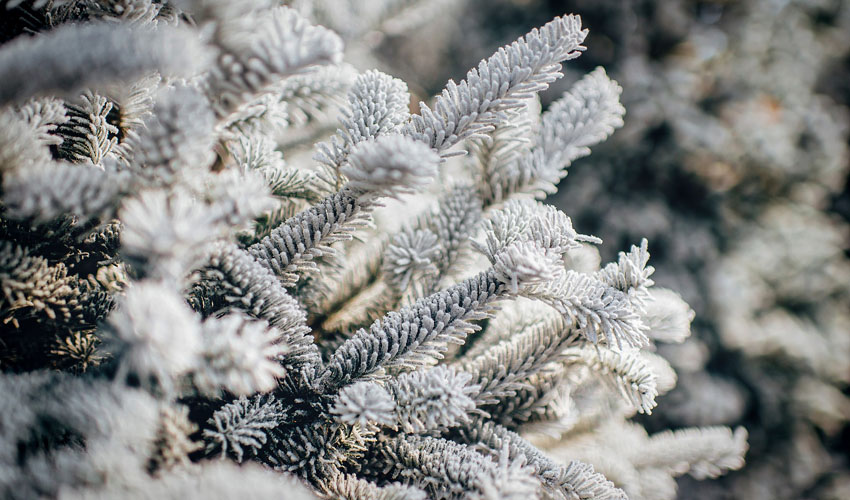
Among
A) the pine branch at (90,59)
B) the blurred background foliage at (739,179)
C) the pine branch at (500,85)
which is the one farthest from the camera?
the blurred background foliage at (739,179)

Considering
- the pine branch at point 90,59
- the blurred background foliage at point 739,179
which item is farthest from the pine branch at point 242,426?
the blurred background foliage at point 739,179

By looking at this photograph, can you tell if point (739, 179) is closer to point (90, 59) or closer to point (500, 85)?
point (500, 85)

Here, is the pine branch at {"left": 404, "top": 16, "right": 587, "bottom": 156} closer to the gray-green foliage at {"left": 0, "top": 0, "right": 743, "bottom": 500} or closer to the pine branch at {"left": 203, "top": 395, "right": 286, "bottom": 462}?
the gray-green foliage at {"left": 0, "top": 0, "right": 743, "bottom": 500}

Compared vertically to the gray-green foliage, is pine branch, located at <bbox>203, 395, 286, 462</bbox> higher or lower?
lower

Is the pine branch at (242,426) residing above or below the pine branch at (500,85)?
below

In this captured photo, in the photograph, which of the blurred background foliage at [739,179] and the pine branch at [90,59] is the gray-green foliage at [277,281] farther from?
the blurred background foliage at [739,179]

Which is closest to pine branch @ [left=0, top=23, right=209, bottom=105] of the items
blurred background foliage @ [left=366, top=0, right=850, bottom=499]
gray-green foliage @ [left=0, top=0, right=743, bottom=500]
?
gray-green foliage @ [left=0, top=0, right=743, bottom=500]

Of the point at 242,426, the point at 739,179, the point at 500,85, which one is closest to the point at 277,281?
the point at 242,426

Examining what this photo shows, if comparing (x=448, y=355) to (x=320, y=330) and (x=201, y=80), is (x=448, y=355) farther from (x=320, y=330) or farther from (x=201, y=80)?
(x=201, y=80)
